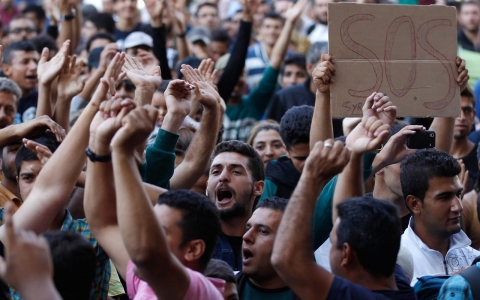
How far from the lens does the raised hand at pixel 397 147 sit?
437cm

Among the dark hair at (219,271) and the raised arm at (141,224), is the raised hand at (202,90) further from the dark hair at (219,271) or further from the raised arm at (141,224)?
the raised arm at (141,224)

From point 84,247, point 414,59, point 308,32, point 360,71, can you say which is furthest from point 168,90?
point 308,32

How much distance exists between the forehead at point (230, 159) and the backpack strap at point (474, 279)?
164 cm

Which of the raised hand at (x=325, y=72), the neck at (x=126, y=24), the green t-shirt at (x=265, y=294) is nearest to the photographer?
the green t-shirt at (x=265, y=294)

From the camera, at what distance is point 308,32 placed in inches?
455

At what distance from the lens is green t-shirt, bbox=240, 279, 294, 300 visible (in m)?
4.14

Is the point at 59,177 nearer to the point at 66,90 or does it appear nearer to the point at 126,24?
the point at 66,90

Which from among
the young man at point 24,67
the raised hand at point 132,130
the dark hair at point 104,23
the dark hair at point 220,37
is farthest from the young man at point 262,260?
the dark hair at point 104,23

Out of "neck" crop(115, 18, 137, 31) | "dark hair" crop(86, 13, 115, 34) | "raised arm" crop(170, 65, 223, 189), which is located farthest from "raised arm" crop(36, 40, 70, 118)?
"neck" crop(115, 18, 137, 31)

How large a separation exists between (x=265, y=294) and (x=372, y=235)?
1027mm

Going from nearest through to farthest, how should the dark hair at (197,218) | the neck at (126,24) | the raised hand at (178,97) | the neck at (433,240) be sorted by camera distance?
1. the dark hair at (197,218)
2. the neck at (433,240)
3. the raised hand at (178,97)
4. the neck at (126,24)

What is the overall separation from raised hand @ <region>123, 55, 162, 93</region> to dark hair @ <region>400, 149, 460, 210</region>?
155cm

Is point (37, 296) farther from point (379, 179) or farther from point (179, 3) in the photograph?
point (179, 3)

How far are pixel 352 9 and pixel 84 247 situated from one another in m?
2.18
